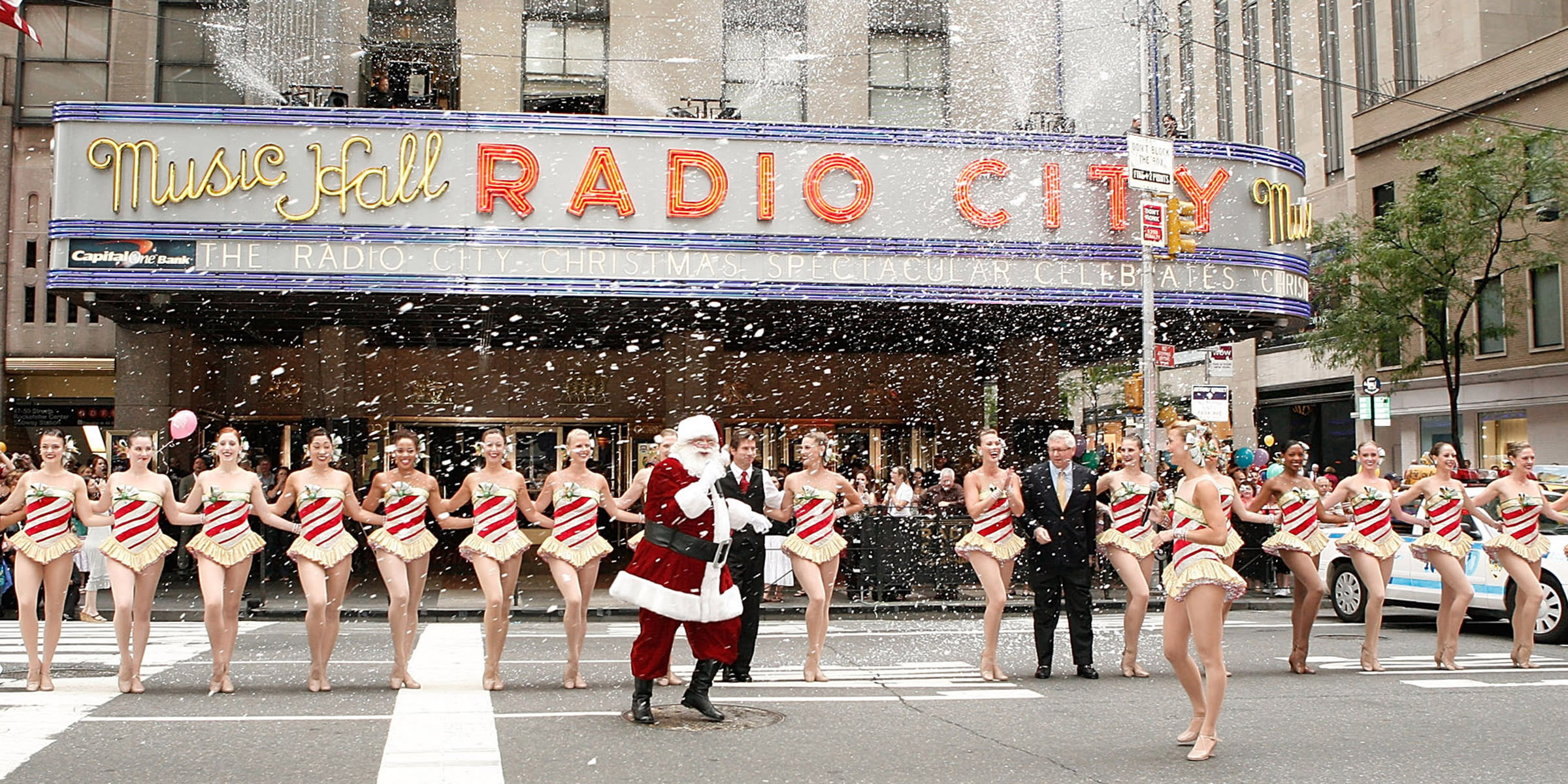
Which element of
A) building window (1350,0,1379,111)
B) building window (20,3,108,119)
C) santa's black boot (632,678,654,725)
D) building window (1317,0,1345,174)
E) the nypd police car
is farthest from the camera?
building window (1317,0,1345,174)

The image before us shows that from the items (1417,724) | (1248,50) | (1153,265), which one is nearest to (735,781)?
(1417,724)

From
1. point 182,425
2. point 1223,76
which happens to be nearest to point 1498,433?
point 1223,76

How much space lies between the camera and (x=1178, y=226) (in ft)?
60.3

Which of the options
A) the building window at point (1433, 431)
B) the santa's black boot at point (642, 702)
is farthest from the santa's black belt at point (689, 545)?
the building window at point (1433, 431)

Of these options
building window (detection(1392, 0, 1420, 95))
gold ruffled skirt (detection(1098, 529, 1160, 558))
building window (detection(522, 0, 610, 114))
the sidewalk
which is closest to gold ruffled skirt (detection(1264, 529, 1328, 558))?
gold ruffled skirt (detection(1098, 529, 1160, 558))

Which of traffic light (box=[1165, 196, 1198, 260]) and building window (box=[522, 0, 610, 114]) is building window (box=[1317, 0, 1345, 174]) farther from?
building window (box=[522, 0, 610, 114])

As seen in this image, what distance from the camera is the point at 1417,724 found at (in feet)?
26.0

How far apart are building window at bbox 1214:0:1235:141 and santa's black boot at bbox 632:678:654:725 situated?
46.2 m

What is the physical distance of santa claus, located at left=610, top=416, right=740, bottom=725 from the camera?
7621 millimetres

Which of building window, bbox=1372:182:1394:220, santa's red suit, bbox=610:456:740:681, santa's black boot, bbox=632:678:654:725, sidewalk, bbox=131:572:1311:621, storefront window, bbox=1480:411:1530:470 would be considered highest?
building window, bbox=1372:182:1394:220

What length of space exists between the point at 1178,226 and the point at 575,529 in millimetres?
11717

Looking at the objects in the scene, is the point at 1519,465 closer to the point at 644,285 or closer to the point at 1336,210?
the point at 644,285

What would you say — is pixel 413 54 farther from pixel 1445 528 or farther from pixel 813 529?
pixel 1445 528

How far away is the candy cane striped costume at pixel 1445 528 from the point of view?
10719mm
